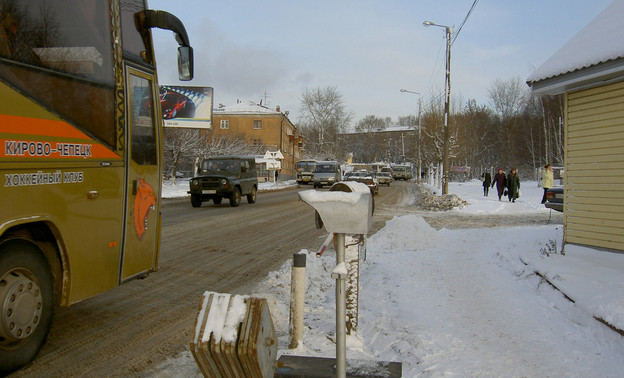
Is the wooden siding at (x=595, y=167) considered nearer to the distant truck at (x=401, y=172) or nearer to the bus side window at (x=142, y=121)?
the bus side window at (x=142, y=121)

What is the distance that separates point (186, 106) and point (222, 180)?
1698cm

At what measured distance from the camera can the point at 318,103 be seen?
267 ft

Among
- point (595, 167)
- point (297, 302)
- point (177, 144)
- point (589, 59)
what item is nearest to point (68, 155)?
point (297, 302)

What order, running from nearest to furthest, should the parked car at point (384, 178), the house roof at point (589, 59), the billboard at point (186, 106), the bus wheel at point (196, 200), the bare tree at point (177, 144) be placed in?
the house roof at point (589, 59) < the bus wheel at point (196, 200) < the billboard at point (186, 106) < the bare tree at point (177, 144) < the parked car at point (384, 178)

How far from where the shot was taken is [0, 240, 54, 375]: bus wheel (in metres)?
3.36

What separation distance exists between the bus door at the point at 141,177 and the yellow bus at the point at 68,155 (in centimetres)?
2

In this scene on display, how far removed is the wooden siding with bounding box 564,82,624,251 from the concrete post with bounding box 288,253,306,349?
5.69 m

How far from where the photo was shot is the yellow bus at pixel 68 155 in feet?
11.1

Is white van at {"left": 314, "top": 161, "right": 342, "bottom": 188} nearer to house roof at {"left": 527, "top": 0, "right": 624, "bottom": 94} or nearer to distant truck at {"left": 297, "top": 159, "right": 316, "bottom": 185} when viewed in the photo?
distant truck at {"left": 297, "top": 159, "right": 316, "bottom": 185}

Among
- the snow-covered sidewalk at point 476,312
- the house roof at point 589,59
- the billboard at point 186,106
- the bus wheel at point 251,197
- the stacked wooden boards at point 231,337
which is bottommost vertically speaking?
the snow-covered sidewalk at point 476,312

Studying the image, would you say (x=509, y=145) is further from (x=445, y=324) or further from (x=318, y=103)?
(x=445, y=324)

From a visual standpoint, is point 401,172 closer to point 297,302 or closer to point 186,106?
point 186,106

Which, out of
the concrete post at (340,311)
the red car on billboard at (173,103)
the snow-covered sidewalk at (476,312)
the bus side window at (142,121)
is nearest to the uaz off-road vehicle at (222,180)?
the snow-covered sidewalk at (476,312)

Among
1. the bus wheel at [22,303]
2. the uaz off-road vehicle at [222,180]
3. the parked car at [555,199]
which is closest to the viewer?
the bus wheel at [22,303]
